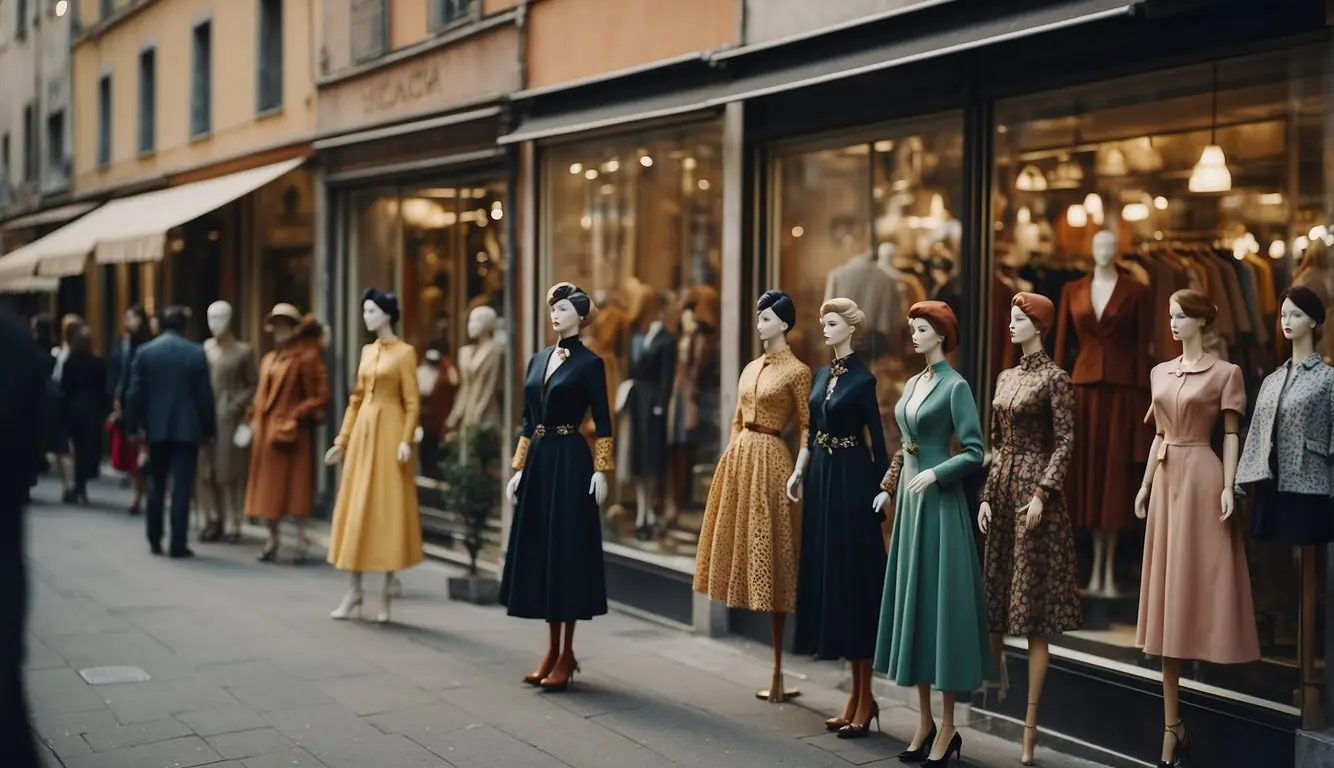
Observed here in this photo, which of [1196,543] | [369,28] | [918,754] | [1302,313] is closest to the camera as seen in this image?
[1302,313]

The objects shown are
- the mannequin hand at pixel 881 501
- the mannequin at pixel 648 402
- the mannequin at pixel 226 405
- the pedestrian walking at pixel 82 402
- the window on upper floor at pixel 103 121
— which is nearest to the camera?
the mannequin hand at pixel 881 501

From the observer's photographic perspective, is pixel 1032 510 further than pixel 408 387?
No

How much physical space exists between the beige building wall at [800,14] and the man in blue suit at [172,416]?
6.12m

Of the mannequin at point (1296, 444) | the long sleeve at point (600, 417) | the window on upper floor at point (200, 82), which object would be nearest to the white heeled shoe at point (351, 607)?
Answer: the long sleeve at point (600, 417)

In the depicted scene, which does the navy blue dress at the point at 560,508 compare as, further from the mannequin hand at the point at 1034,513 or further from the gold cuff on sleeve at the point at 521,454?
the mannequin hand at the point at 1034,513

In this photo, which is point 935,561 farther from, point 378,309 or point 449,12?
point 449,12

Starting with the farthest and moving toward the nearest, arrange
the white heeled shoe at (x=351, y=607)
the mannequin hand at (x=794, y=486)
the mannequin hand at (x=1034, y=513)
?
the white heeled shoe at (x=351, y=607)
the mannequin hand at (x=794, y=486)
the mannequin hand at (x=1034, y=513)

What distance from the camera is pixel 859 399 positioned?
718 cm

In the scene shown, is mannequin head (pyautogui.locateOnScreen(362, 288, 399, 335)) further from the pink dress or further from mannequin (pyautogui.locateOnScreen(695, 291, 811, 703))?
the pink dress

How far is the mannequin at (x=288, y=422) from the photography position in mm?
12469

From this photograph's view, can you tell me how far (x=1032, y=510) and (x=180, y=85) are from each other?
17.4 meters

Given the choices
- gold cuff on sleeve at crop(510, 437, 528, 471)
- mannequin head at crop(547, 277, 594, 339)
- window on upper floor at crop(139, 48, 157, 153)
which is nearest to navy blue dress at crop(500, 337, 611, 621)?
mannequin head at crop(547, 277, 594, 339)

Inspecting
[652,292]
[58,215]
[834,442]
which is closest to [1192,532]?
[834,442]

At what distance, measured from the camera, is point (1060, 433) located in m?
6.61
